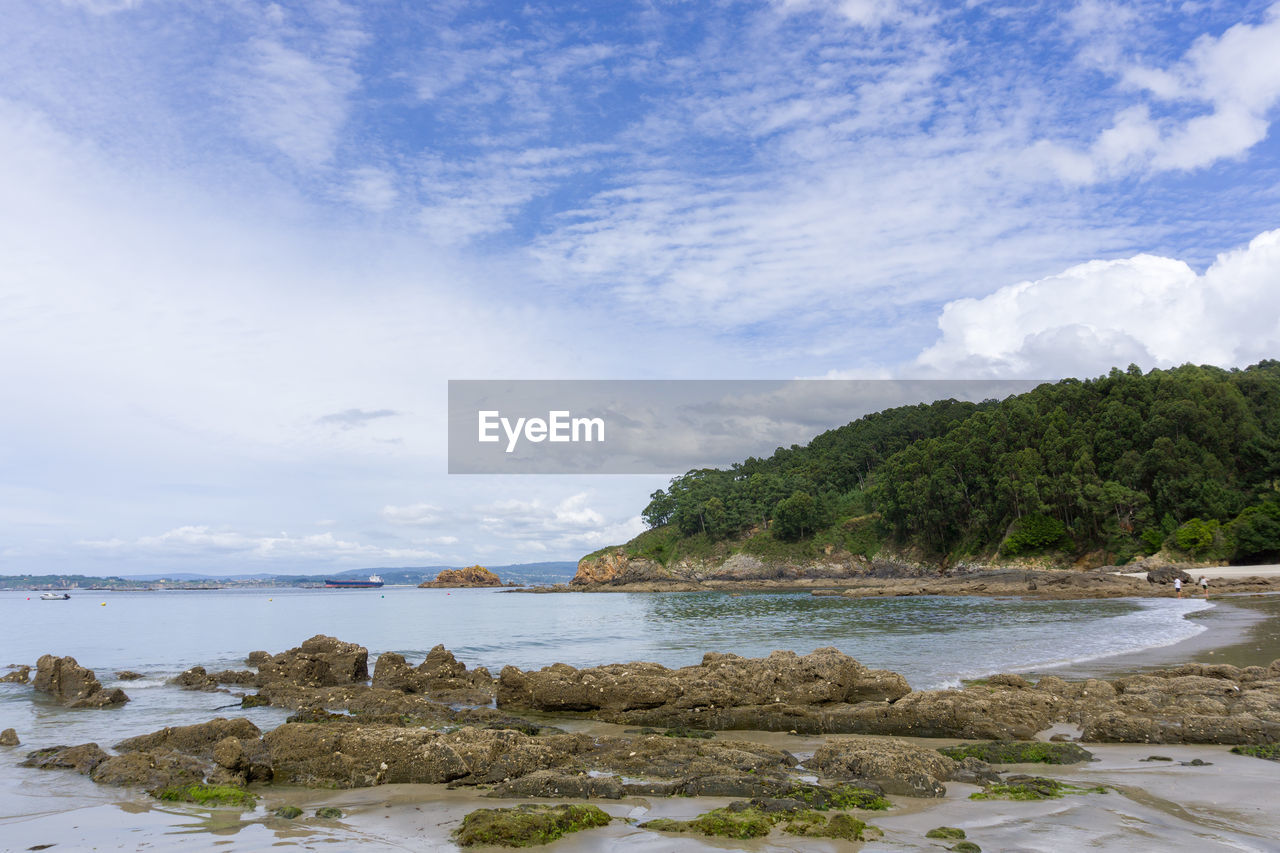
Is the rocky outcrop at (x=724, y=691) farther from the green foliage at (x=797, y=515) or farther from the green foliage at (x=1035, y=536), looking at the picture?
the green foliage at (x=797, y=515)

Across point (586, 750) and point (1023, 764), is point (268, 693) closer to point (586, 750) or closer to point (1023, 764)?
point (586, 750)

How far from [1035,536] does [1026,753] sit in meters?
77.4

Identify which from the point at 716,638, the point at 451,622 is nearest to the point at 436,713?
the point at 716,638

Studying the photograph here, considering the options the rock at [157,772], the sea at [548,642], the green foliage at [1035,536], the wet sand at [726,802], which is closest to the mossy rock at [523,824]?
the wet sand at [726,802]

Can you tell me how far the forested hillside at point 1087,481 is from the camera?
63597 millimetres

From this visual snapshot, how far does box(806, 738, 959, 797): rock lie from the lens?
→ 783 centimetres

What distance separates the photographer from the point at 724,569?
390 ft

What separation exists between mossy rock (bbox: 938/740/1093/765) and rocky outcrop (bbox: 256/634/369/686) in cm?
1405

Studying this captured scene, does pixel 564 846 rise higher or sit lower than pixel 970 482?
lower

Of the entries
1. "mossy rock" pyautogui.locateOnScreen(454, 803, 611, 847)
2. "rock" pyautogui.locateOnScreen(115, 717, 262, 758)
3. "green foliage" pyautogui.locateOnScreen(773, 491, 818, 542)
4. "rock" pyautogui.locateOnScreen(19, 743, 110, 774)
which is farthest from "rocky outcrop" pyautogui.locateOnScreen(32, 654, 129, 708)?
"green foliage" pyautogui.locateOnScreen(773, 491, 818, 542)

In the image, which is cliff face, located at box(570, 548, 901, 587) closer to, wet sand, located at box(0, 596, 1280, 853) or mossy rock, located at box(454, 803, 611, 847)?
wet sand, located at box(0, 596, 1280, 853)

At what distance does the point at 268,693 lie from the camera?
1642 centimetres

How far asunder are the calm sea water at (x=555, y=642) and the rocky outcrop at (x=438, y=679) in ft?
9.84

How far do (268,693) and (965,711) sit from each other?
14.5 metres
